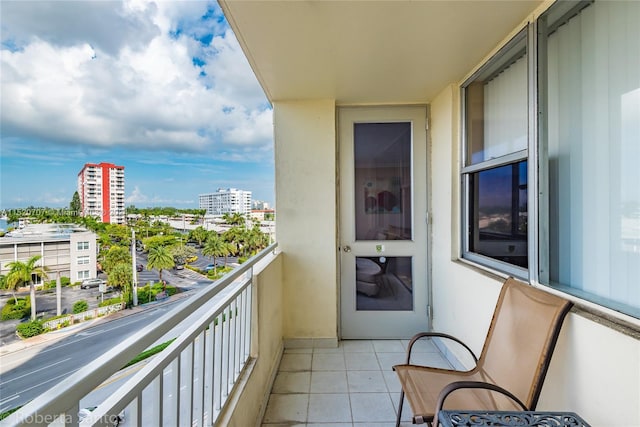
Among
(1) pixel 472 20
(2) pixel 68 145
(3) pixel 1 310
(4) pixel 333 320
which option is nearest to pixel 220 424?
(3) pixel 1 310

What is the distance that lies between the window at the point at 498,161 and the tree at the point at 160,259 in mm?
1895

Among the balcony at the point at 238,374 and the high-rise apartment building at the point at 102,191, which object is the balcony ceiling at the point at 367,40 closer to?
the high-rise apartment building at the point at 102,191

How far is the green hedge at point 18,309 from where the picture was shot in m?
0.58

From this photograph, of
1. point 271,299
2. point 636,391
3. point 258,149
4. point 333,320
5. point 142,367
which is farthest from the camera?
point 333,320

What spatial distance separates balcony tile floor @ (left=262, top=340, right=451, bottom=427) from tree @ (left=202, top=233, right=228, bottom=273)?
1.19 meters

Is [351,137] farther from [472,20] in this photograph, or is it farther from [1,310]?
[1,310]

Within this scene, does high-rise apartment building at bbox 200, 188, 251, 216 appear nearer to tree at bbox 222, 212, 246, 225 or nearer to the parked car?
tree at bbox 222, 212, 246, 225

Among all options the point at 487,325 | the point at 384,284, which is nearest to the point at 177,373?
the point at 487,325

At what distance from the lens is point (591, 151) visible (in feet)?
4.33

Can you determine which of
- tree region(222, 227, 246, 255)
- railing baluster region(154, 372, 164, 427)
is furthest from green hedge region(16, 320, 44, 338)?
tree region(222, 227, 246, 255)

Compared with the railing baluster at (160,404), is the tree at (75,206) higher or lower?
higher

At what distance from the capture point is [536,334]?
1.32 m

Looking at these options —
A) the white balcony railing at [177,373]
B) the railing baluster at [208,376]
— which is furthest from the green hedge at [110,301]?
the railing baluster at [208,376]

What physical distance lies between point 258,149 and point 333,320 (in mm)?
1795
